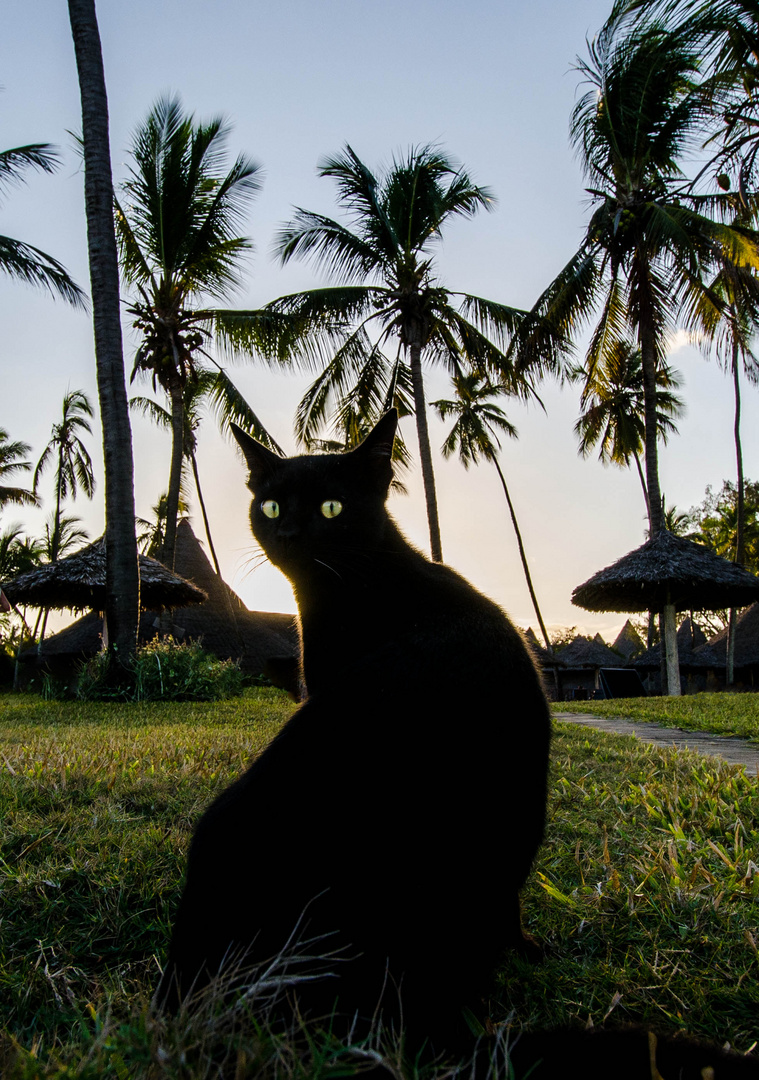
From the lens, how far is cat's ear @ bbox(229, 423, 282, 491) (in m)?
2.11

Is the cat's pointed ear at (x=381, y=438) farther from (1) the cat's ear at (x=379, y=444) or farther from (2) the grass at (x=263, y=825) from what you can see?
(2) the grass at (x=263, y=825)

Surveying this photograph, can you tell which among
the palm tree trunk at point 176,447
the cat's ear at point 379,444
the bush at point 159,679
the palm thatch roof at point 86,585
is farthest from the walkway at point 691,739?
the palm tree trunk at point 176,447

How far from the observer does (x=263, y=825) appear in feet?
3.60

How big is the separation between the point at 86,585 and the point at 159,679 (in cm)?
421

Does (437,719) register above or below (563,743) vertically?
above

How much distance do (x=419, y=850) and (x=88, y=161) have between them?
10025 millimetres

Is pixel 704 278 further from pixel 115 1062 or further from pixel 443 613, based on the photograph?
pixel 115 1062

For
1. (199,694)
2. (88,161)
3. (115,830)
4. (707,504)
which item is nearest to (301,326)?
(88,161)

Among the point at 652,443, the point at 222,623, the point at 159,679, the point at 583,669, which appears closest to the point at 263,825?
the point at 159,679

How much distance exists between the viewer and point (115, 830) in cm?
213

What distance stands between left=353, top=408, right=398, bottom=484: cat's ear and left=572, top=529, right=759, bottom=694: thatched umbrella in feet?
41.5

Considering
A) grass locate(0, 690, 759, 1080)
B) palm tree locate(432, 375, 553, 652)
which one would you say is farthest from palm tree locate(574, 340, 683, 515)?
grass locate(0, 690, 759, 1080)

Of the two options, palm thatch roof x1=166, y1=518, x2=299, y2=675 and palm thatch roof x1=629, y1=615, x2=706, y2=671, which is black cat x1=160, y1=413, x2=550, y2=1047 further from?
palm thatch roof x1=629, y1=615, x2=706, y2=671

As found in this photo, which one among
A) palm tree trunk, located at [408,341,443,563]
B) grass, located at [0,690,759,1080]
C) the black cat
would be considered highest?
palm tree trunk, located at [408,341,443,563]
